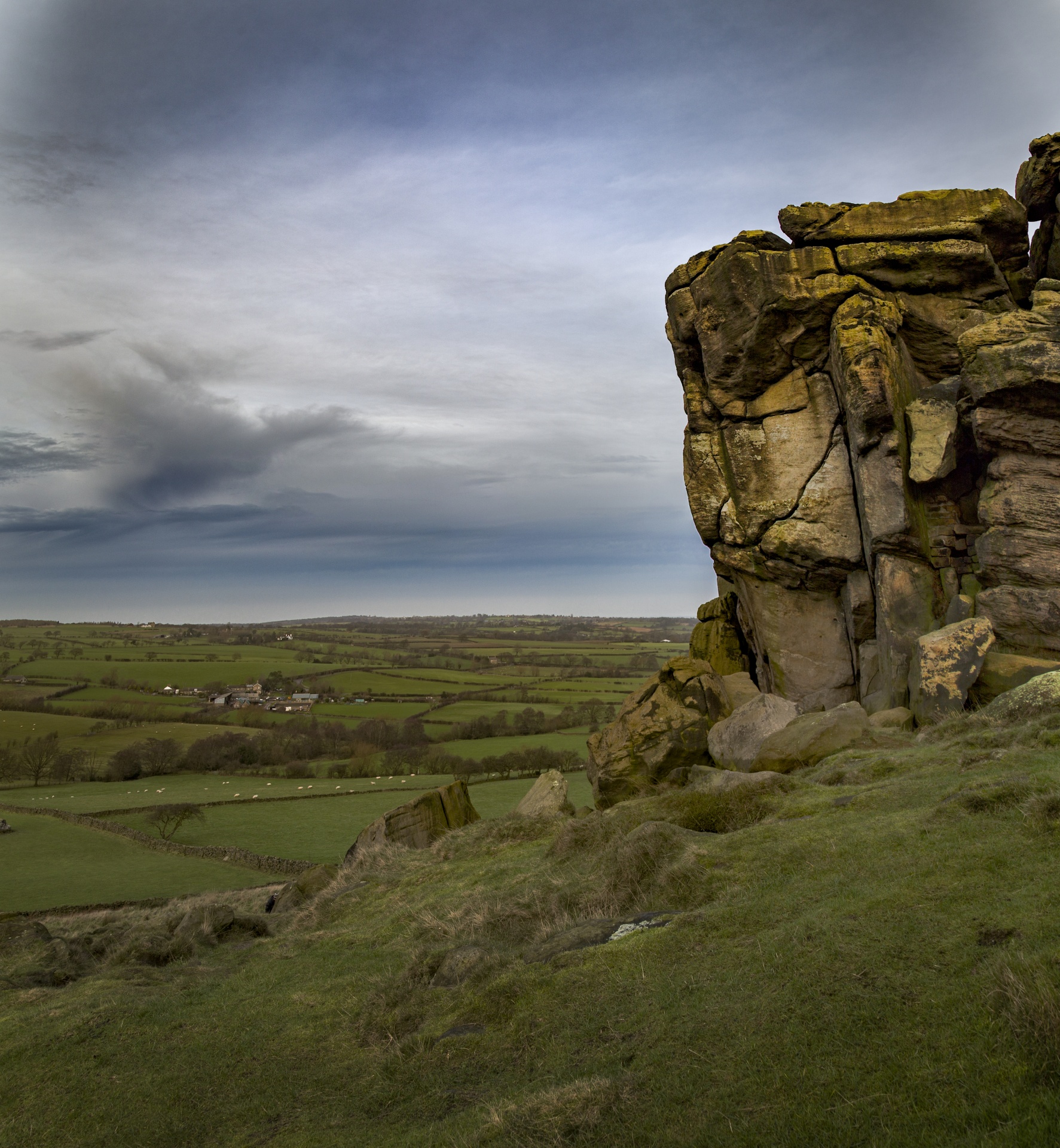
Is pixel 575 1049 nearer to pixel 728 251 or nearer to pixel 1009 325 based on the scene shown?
pixel 1009 325

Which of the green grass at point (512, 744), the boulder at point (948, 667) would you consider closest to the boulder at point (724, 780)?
the boulder at point (948, 667)

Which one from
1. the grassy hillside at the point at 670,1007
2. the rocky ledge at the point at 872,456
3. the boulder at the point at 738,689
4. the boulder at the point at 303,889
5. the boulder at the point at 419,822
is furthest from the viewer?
the boulder at the point at 738,689

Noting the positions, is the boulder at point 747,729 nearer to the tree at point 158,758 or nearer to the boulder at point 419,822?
the boulder at point 419,822

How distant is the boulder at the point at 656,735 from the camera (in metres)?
26.3

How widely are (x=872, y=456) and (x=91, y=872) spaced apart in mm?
39507

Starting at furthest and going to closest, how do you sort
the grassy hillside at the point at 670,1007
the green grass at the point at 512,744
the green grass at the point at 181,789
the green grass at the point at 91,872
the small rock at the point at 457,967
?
1. the green grass at the point at 512,744
2. the green grass at the point at 181,789
3. the green grass at the point at 91,872
4. the small rock at the point at 457,967
5. the grassy hillside at the point at 670,1007

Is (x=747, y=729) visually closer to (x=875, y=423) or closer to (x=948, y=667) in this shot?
(x=948, y=667)

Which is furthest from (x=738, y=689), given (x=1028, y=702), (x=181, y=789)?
(x=181, y=789)

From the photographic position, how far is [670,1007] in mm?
7836

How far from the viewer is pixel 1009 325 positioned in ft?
80.4

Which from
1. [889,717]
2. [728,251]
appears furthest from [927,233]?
[889,717]

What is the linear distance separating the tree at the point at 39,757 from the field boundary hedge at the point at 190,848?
1679cm

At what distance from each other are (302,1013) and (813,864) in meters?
7.86

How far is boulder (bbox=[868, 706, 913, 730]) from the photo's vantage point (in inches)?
877
